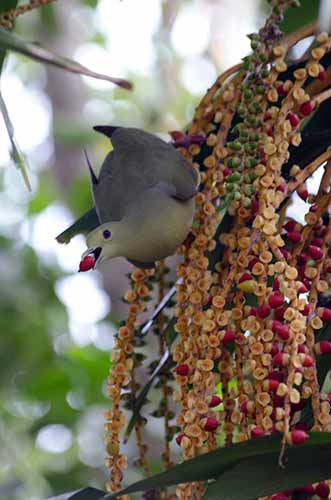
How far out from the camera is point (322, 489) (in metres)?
0.95

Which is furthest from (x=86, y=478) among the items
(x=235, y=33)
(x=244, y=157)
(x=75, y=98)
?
(x=235, y=33)

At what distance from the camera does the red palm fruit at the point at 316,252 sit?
1.05 metres

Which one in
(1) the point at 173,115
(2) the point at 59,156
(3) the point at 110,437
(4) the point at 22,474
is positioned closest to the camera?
(3) the point at 110,437

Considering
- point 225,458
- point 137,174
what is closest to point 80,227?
point 137,174

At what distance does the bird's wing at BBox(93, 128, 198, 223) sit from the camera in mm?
1168

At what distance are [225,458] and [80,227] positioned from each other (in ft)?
1.71

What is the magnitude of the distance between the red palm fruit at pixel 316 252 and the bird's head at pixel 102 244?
0.78 ft

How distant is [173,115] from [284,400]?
147 inches

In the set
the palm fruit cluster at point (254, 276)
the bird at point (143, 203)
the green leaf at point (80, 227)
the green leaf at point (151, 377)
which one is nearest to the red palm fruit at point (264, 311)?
the palm fruit cluster at point (254, 276)

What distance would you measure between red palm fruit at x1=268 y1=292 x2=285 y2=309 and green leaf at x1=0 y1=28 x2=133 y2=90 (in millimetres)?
349

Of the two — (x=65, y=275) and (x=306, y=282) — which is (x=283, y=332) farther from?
(x=65, y=275)

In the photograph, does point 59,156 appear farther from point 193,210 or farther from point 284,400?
point 284,400

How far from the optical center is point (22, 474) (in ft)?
8.39

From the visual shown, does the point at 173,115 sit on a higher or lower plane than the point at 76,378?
higher
